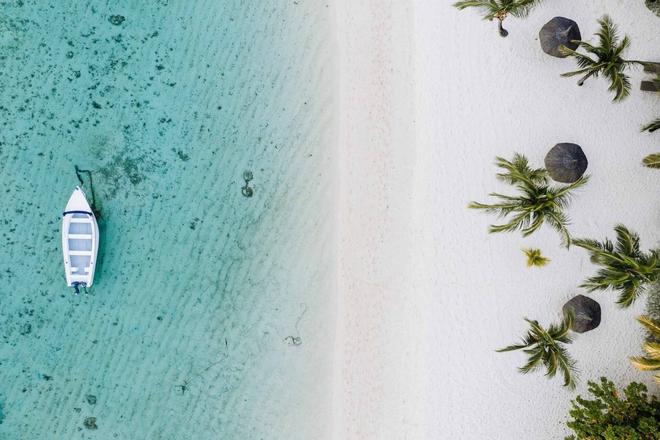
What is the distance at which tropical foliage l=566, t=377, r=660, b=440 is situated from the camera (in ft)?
20.0

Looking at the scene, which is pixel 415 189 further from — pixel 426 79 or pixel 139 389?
pixel 139 389

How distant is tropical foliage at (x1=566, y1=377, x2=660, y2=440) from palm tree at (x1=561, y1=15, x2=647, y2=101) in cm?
385

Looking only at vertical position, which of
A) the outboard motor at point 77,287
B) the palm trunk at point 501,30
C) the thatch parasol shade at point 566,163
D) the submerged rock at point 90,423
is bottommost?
the submerged rock at point 90,423

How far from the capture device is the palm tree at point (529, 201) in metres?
6.36

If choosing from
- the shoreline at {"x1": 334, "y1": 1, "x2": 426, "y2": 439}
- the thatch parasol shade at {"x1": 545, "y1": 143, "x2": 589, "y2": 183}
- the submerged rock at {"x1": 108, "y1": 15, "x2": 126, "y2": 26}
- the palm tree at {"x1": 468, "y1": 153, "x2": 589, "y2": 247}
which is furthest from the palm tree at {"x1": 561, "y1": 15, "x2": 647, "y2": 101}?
the submerged rock at {"x1": 108, "y1": 15, "x2": 126, "y2": 26}

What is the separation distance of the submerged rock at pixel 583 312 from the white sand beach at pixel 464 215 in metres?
0.29

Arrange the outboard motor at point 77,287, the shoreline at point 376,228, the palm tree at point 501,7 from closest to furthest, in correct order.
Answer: the palm tree at point 501,7
the shoreline at point 376,228
the outboard motor at point 77,287

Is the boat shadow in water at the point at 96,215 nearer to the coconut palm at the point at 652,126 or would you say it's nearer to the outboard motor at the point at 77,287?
the outboard motor at the point at 77,287

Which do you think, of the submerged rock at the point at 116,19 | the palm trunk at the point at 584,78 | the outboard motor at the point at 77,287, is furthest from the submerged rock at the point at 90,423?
the palm trunk at the point at 584,78

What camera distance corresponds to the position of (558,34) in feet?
21.8

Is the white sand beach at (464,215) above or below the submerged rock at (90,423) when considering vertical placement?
above

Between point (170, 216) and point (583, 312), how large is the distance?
593 cm

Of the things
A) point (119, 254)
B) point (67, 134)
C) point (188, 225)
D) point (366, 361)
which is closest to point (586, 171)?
point (366, 361)

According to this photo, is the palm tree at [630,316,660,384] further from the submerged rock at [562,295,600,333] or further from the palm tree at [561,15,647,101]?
the palm tree at [561,15,647,101]
